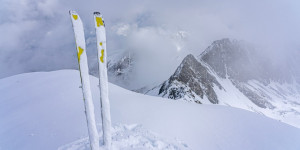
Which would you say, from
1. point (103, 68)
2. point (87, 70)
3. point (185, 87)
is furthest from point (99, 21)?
point (185, 87)

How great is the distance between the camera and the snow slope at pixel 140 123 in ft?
25.1

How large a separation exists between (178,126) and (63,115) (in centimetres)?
731

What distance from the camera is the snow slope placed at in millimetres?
7665

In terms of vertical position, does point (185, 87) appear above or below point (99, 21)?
below

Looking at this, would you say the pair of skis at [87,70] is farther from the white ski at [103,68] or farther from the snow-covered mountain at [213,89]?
the snow-covered mountain at [213,89]

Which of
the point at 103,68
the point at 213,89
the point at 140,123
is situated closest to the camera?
the point at 103,68

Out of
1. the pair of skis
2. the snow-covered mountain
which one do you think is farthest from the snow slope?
the snow-covered mountain

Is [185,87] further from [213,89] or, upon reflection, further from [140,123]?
[140,123]

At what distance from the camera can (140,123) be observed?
894 cm

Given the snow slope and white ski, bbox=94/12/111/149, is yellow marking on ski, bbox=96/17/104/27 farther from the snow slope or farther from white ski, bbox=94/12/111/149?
the snow slope

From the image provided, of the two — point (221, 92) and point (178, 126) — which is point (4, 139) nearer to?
point (178, 126)

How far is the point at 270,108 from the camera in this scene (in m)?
151

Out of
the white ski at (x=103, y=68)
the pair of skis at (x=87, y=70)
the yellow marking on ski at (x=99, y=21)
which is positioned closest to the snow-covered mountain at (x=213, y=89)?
the white ski at (x=103, y=68)

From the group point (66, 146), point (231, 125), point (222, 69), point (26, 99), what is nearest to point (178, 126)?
point (231, 125)
